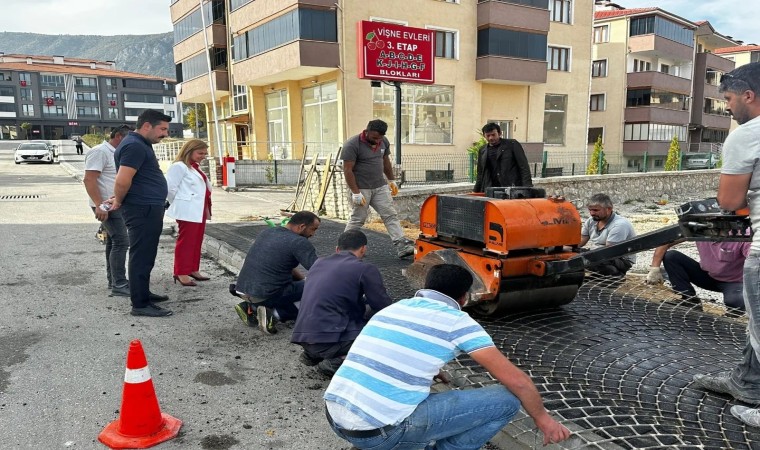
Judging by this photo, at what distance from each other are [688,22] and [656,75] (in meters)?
5.76

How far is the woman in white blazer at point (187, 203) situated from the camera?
19.7 ft

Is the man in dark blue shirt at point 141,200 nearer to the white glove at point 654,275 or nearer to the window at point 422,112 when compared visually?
the white glove at point 654,275

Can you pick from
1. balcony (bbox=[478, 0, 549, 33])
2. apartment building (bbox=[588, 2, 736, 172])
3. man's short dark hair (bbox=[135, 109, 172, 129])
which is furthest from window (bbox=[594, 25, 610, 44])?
man's short dark hair (bbox=[135, 109, 172, 129])

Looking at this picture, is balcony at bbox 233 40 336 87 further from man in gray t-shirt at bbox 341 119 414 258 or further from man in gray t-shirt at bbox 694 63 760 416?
man in gray t-shirt at bbox 694 63 760 416

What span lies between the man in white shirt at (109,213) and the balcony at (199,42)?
Result: 934 inches

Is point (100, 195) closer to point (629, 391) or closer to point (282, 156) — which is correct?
point (629, 391)

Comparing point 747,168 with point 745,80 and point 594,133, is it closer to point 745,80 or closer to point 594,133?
point 745,80

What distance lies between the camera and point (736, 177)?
263cm

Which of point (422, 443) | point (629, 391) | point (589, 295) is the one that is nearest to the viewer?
point (422, 443)

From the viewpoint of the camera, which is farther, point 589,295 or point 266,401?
point 589,295

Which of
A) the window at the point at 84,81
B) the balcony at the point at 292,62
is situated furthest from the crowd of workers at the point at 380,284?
the window at the point at 84,81

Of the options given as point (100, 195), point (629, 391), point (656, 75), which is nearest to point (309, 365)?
point (629, 391)

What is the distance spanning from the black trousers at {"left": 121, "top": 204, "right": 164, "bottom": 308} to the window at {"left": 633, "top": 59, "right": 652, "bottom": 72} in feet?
129

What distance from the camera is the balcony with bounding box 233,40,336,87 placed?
69.7 feet
